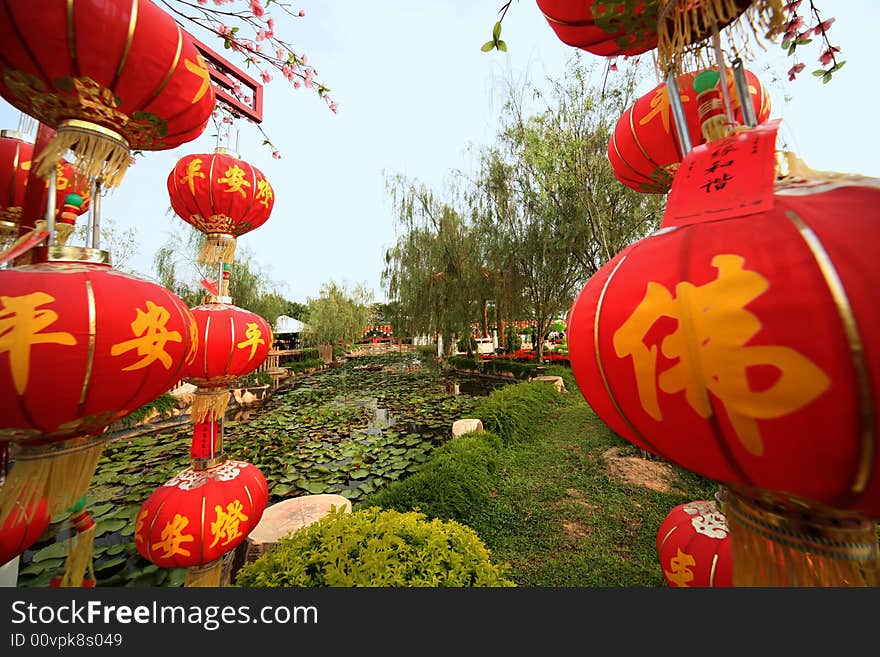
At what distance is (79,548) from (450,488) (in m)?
2.39

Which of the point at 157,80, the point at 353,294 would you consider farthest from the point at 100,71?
the point at 353,294

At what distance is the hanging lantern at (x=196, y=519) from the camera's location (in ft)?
5.03

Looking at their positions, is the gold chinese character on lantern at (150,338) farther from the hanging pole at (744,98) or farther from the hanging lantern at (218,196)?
the hanging pole at (744,98)

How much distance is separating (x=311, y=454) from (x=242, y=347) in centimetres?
340

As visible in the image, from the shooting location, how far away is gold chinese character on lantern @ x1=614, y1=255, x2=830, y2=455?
0.35m

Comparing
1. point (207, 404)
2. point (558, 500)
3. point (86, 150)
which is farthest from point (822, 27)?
point (558, 500)

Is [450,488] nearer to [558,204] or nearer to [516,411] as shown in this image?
[516,411]

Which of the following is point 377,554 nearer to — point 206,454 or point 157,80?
point 206,454

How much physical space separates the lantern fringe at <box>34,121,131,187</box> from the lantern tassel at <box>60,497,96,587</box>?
3.09 feet

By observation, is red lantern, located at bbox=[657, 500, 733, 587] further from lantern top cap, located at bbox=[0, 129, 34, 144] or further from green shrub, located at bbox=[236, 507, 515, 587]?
lantern top cap, located at bbox=[0, 129, 34, 144]

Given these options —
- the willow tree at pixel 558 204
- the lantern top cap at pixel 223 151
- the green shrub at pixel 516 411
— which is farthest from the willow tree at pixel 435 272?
the lantern top cap at pixel 223 151

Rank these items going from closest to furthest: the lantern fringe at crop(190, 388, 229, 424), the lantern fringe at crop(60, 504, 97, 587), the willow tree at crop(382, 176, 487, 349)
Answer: the lantern fringe at crop(60, 504, 97, 587) < the lantern fringe at crop(190, 388, 229, 424) < the willow tree at crop(382, 176, 487, 349)

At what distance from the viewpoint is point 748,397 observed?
0.37 m

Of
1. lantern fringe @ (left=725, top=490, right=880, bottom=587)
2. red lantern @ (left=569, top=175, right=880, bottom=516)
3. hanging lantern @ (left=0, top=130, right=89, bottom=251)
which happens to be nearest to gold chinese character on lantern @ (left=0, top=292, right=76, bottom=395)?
hanging lantern @ (left=0, top=130, right=89, bottom=251)
